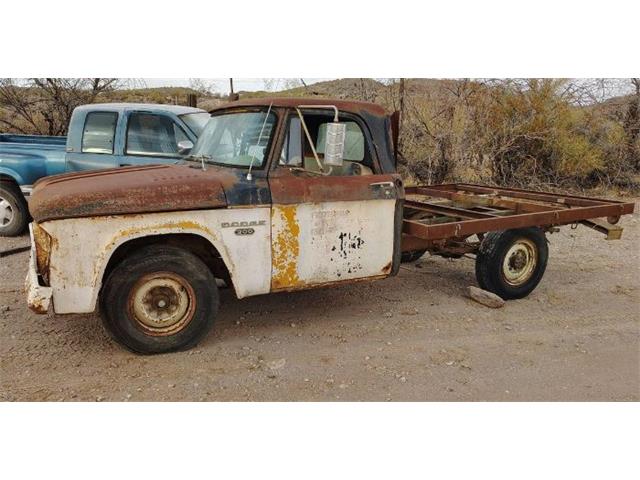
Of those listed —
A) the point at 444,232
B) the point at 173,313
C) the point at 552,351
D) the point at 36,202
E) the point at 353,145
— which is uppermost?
the point at 353,145

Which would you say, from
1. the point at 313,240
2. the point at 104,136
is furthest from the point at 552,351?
the point at 104,136

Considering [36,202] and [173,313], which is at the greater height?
[36,202]

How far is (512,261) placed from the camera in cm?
573

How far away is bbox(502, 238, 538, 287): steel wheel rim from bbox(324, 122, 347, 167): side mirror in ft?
8.32

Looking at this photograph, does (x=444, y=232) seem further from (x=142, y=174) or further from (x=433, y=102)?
(x=433, y=102)

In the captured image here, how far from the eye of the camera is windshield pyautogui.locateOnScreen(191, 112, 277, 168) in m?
4.34

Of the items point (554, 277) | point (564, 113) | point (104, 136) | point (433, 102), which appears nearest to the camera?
point (554, 277)

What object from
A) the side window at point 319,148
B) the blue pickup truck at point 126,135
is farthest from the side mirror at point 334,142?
the blue pickup truck at point 126,135

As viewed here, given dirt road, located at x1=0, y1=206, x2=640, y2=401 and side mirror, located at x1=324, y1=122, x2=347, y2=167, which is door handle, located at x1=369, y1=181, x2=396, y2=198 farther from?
dirt road, located at x1=0, y1=206, x2=640, y2=401

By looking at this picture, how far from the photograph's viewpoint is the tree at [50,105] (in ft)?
35.5

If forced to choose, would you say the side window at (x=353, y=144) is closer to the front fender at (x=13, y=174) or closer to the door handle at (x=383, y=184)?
the door handle at (x=383, y=184)

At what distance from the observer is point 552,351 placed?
443 cm

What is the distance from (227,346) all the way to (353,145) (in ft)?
6.75

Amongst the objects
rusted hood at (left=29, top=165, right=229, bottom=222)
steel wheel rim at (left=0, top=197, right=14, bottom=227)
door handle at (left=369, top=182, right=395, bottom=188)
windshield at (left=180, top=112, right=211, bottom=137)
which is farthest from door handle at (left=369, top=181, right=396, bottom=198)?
steel wheel rim at (left=0, top=197, right=14, bottom=227)
